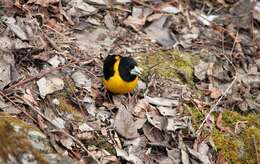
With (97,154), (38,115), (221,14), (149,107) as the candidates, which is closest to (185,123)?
(149,107)

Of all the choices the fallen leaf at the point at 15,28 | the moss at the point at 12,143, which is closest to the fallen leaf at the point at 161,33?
the fallen leaf at the point at 15,28

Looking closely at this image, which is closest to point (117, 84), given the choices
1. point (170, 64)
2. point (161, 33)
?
point (170, 64)

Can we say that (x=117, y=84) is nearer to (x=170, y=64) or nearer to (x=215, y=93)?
(x=170, y=64)

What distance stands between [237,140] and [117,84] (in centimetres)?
126

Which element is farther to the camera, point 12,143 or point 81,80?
point 81,80

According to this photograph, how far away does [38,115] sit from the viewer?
183 inches

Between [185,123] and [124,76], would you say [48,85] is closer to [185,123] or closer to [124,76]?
[124,76]

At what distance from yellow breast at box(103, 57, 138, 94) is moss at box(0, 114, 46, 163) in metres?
1.37

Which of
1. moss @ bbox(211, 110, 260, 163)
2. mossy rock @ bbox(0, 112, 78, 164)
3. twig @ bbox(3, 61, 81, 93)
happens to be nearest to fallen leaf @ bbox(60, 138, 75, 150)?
mossy rock @ bbox(0, 112, 78, 164)

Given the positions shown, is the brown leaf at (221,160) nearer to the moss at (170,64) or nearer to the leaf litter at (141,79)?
the leaf litter at (141,79)

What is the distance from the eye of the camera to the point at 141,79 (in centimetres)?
580

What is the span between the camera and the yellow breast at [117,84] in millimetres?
5270

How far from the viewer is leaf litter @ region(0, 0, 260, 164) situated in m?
4.86

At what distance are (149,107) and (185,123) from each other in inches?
14.4
